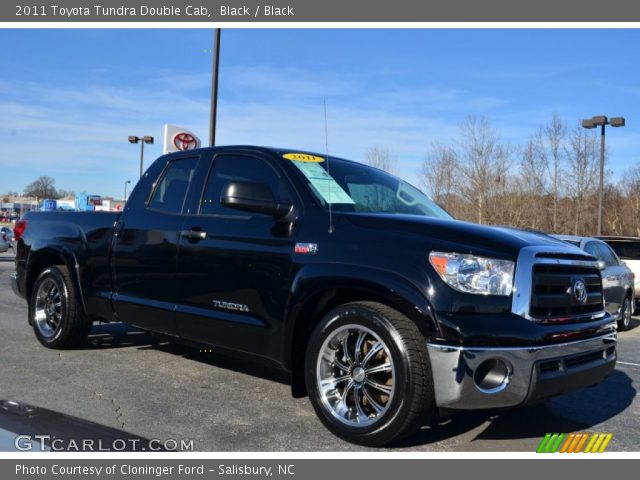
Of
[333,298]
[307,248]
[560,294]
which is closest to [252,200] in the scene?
[307,248]

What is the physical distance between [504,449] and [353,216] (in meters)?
1.73

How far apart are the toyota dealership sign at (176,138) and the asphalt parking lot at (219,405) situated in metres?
7.31

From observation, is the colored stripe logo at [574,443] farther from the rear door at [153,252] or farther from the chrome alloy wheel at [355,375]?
the rear door at [153,252]

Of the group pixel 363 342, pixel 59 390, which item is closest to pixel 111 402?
pixel 59 390

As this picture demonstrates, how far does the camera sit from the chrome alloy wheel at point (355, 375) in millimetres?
3664

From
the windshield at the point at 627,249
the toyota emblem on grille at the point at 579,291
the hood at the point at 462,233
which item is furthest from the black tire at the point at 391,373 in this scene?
the windshield at the point at 627,249

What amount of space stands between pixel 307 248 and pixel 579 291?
1754mm

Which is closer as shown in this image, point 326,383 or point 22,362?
point 326,383

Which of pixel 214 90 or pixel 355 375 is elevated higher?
pixel 214 90

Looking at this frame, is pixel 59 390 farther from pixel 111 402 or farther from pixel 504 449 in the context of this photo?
pixel 504 449

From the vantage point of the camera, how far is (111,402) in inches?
176

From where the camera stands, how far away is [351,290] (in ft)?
12.7

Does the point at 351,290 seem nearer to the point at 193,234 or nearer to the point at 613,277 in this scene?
the point at 193,234

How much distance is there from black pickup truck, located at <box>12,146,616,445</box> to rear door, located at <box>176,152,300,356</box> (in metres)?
0.01
